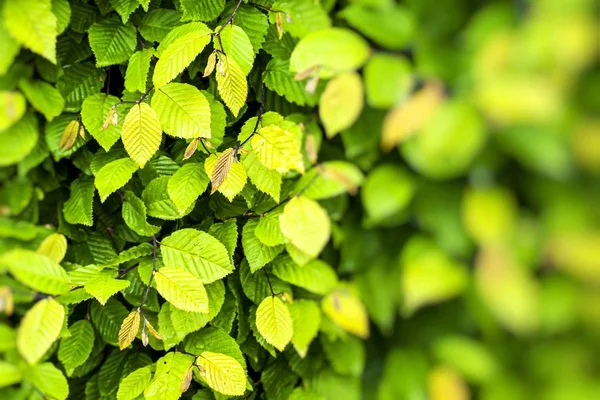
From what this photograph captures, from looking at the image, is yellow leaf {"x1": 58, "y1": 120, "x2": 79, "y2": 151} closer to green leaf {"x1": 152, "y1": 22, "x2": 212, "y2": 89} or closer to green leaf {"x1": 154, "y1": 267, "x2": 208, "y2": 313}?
green leaf {"x1": 152, "y1": 22, "x2": 212, "y2": 89}

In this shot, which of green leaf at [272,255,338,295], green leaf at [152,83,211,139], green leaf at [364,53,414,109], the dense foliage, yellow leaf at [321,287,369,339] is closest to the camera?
the dense foliage

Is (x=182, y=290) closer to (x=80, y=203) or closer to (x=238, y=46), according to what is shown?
(x=80, y=203)

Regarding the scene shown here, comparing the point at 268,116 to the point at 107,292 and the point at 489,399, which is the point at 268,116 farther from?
the point at 489,399

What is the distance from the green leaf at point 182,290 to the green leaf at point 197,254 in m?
0.03

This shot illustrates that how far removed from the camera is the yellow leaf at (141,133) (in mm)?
1232

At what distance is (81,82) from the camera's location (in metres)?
1.33

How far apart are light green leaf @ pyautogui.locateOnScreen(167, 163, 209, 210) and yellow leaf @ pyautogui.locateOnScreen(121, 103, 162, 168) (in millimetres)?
88

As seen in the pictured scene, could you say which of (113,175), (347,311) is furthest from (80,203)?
(347,311)

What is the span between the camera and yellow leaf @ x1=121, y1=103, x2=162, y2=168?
1.23 metres

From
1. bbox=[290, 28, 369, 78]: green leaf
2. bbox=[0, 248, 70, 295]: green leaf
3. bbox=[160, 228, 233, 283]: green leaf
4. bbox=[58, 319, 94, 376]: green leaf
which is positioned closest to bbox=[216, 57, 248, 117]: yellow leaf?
bbox=[290, 28, 369, 78]: green leaf

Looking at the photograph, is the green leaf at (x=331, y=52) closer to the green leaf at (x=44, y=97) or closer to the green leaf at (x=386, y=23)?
the green leaf at (x=386, y=23)

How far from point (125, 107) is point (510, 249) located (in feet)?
3.12

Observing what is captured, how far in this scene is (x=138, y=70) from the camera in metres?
1.30

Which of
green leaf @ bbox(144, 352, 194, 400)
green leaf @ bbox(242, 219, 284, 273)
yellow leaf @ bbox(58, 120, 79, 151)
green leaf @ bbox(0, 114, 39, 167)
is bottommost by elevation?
green leaf @ bbox(144, 352, 194, 400)
